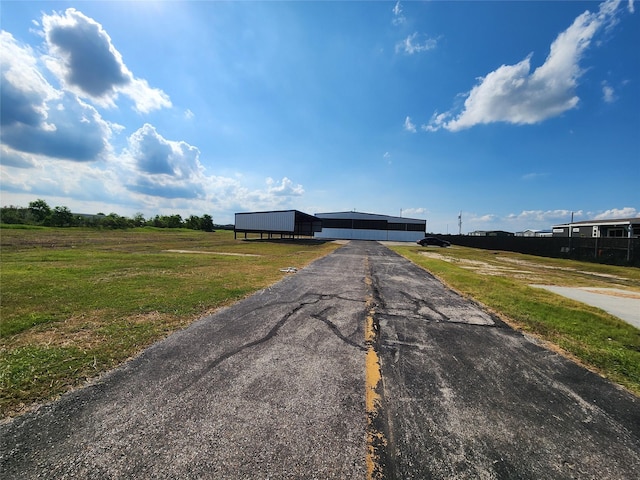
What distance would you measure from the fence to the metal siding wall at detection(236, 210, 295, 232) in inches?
1109

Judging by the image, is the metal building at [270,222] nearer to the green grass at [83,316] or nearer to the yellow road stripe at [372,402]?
the green grass at [83,316]

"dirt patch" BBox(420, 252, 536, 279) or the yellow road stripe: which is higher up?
the yellow road stripe

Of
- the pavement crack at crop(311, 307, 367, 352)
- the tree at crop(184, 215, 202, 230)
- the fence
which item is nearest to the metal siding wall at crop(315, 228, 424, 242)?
the fence

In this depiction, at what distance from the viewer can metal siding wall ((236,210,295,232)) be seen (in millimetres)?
37500

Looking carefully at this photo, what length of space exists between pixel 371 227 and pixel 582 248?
3949cm

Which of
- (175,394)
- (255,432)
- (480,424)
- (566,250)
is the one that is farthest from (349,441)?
(566,250)

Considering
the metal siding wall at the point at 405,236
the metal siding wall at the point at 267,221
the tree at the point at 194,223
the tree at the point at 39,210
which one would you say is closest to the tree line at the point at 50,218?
the tree at the point at 39,210

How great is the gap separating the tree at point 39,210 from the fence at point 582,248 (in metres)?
105

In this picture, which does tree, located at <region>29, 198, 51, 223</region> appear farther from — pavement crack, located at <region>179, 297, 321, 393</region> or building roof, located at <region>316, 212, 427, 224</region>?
pavement crack, located at <region>179, 297, 321, 393</region>

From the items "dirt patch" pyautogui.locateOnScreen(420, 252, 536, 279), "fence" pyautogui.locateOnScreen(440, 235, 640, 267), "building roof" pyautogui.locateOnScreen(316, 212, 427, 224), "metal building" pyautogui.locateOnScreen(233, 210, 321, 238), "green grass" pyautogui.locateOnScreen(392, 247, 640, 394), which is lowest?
"dirt patch" pyautogui.locateOnScreen(420, 252, 536, 279)

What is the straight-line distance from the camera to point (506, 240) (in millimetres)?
35000

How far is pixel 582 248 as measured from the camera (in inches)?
959

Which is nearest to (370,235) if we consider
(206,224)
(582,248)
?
(582,248)

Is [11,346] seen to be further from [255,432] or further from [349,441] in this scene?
[349,441]
